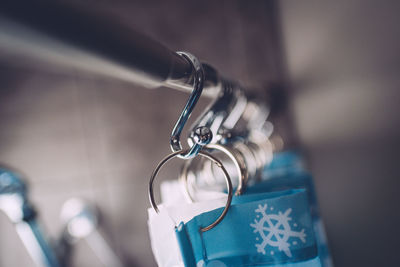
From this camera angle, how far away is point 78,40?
6.2 inches

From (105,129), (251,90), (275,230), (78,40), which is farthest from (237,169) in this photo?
(105,129)

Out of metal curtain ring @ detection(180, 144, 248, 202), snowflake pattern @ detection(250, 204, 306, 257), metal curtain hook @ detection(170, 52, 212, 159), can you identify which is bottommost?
snowflake pattern @ detection(250, 204, 306, 257)

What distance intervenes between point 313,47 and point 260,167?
0.57 m

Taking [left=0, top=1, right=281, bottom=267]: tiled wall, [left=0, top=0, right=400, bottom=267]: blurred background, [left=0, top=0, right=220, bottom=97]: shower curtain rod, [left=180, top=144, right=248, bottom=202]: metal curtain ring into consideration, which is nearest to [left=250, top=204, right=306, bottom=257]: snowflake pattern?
[left=180, top=144, right=248, bottom=202]: metal curtain ring

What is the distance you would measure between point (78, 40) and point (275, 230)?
272 mm

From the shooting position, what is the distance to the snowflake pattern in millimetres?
331

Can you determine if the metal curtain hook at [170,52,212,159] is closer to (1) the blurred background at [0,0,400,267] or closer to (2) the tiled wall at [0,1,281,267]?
(1) the blurred background at [0,0,400,267]

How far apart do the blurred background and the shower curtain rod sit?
0.55 meters

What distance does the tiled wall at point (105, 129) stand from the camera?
1.13 meters

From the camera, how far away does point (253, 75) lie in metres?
1.08

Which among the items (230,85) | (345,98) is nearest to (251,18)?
(345,98)

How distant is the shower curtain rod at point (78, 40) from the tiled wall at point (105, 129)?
0.91m

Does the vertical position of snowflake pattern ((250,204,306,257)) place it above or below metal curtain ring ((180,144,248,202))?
below

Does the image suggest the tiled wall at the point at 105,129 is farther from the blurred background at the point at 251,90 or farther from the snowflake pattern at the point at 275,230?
the snowflake pattern at the point at 275,230
